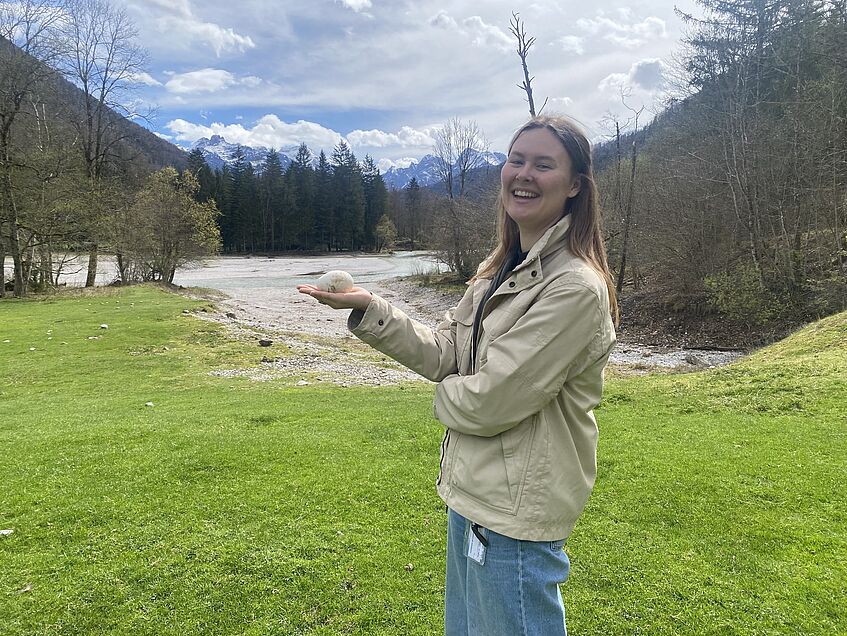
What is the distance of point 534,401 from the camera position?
4.47ft

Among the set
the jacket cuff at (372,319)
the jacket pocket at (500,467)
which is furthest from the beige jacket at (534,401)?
the jacket cuff at (372,319)

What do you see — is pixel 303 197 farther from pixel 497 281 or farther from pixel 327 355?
pixel 497 281

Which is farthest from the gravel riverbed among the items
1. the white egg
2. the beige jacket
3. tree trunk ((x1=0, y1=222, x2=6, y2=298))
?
tree trunk ((x1=0, y1=222, x2=6, y2=298))

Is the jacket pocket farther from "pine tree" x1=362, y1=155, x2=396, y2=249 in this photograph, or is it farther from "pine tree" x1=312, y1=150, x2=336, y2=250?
"pine tree" x1=362, y1=155, x2=396, y2=249

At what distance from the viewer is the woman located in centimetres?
137

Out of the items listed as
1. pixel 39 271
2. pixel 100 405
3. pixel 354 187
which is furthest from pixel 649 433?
pixel 354 187

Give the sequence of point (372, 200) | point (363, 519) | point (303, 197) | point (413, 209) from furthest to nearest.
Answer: point (413, 209), point (372, 200), point (303, 197), point (363, 519)

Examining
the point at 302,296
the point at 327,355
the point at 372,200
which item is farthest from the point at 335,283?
the point at 372,200

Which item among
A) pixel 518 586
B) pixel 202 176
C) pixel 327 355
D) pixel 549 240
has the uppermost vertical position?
pixel 202 176

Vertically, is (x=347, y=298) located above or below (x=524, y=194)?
below

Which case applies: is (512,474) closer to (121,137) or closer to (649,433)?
(649,433)

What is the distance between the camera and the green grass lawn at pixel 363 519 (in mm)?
2777

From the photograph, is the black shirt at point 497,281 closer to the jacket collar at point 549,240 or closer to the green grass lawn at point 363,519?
the jacket collar at point 549,240

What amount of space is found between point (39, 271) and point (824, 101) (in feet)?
104
